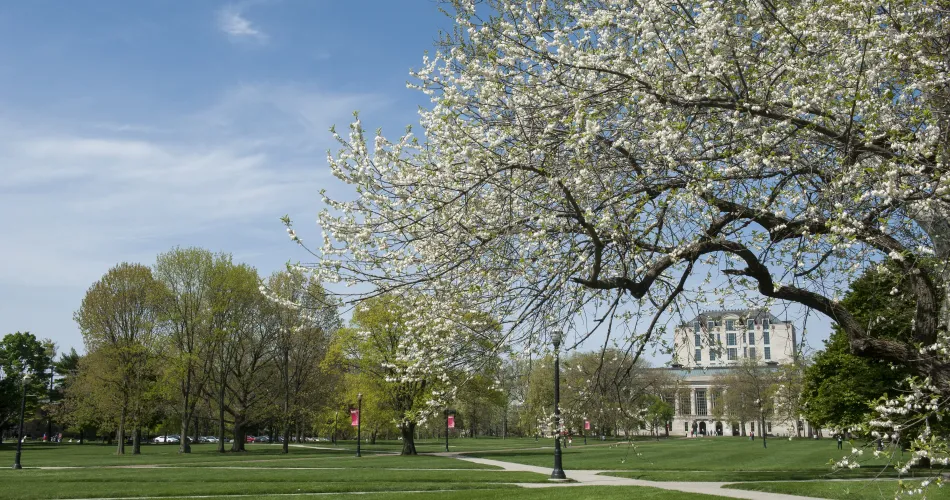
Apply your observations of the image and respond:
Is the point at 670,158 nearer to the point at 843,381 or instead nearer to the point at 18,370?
the point at 843,381

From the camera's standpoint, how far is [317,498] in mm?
15781

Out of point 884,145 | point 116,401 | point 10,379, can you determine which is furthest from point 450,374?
point 10,379

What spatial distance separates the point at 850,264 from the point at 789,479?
551 inches

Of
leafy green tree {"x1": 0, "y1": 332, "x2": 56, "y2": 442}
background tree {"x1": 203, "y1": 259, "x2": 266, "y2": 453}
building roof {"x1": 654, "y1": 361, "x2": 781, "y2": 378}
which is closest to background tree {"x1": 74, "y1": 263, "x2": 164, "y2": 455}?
background tree {"x1": 203, "y1": 259, "x2": 266, "y2": 453}

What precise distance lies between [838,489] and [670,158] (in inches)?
495

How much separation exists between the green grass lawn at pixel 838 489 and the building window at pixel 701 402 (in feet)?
327

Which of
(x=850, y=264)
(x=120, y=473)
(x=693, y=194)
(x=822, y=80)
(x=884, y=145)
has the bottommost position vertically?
(x=120, y=473)

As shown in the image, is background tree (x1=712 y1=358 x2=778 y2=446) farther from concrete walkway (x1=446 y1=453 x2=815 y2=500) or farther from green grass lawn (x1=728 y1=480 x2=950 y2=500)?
green grass lawn (x1=728 y1=480 x2=950 y2=500)

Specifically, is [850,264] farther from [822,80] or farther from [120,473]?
[120,473]

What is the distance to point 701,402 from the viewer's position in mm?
114375

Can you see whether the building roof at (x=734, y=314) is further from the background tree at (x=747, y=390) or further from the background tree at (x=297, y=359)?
the background tree at (x=747, y=390)

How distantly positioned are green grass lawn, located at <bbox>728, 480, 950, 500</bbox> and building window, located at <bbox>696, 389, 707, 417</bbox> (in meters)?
99.8

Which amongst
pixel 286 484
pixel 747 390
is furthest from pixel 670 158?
pixel 747 390

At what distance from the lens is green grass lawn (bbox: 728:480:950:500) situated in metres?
14.0
